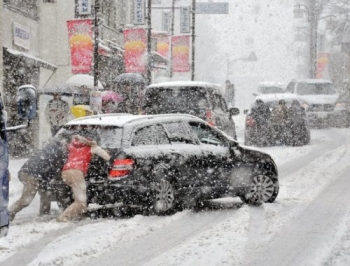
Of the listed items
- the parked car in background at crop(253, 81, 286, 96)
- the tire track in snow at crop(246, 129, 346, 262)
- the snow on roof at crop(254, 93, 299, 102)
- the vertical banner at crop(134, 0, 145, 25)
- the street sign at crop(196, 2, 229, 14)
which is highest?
the street sign at crop(196, 2, 229, 14)

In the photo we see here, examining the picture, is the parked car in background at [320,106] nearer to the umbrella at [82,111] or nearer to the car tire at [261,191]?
the umbrella at [82,111]

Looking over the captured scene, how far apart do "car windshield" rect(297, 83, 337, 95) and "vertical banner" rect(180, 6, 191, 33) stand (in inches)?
490

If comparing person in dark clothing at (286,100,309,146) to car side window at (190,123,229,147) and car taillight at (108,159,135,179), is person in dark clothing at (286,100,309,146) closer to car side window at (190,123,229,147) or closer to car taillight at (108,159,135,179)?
car side window at (190,123,229,147)

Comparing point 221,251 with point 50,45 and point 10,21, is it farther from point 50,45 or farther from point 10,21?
point 50,45

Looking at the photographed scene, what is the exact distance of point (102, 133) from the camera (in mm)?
11391

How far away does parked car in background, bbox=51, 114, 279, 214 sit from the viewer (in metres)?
11.1

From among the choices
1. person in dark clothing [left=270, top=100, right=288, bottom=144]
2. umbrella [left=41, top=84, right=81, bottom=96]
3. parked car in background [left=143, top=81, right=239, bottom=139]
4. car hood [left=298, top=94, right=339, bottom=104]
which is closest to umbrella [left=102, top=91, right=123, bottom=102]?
umbrella [left=41, top=84, right=81, bottom=96]

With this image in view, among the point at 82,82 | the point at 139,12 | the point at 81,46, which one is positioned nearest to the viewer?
the point at 81,46

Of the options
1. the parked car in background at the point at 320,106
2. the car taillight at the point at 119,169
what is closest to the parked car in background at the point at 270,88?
the parked car in background at the point at 320,106

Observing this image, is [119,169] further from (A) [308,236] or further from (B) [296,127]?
(B) [296,127]

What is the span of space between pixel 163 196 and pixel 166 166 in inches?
16.5

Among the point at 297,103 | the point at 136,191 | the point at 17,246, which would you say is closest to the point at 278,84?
the point at 297,103

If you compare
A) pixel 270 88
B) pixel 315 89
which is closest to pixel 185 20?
pixel 270 88

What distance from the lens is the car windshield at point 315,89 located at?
3158 centimetres
